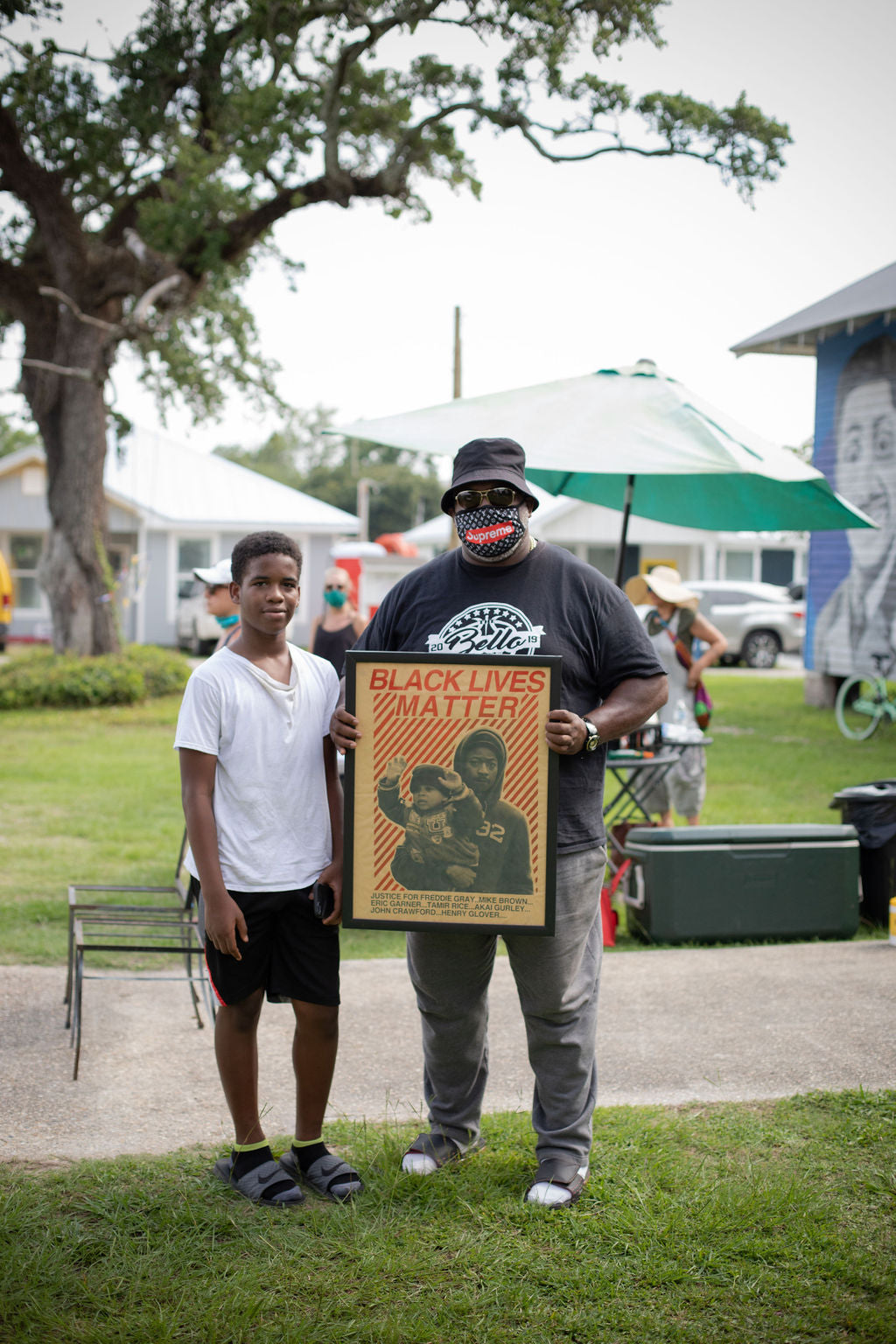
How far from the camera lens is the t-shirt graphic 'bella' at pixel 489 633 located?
328cm

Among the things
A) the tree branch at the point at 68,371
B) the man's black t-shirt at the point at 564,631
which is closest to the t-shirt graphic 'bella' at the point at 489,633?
the man's black t-shirt at the point at 564,631

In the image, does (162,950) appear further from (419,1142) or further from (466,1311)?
(466,1311)

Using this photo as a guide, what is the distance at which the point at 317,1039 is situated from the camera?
3.43 meters

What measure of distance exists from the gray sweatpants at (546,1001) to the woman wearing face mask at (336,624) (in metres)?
4.59

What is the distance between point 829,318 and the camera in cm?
1622

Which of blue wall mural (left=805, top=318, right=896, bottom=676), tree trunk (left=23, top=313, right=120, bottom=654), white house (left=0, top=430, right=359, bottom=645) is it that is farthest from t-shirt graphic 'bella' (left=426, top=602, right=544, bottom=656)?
white house (left=0, top=430, right=359, bottom=645)

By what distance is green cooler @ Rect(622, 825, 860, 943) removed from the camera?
244 inches

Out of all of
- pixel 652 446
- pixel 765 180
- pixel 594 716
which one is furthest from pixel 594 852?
pixel 765 180

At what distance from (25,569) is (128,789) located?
21525mm

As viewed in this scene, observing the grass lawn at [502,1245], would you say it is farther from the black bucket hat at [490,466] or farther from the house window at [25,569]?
the house window at [25,569]

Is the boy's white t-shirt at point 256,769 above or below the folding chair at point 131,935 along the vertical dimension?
above

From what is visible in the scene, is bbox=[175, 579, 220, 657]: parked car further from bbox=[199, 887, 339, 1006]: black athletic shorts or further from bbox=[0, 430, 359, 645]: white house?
bbox=[199, 887, 339, 1006]: black athletic shorts

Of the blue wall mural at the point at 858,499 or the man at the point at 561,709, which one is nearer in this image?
the man at the point at 561,709

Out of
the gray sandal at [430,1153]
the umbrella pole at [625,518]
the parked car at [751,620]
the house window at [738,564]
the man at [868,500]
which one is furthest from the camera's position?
the house window at [738,564]
